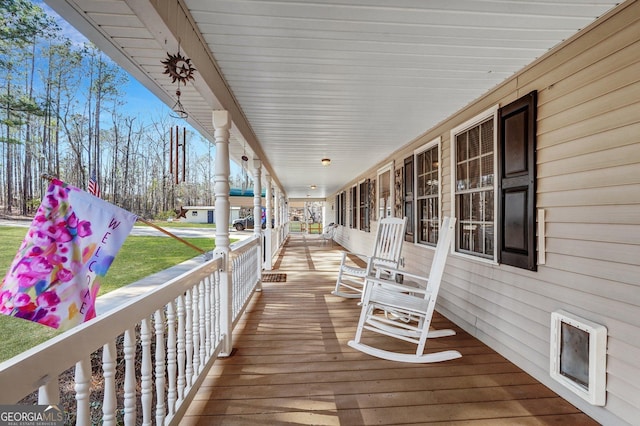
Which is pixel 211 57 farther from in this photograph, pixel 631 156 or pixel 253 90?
pixel 631 156

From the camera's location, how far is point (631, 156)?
154 centimetres

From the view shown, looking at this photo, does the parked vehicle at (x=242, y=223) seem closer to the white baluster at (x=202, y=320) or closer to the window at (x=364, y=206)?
the window at (x=364, y=206)

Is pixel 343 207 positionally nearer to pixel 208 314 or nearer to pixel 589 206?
pixel 208 314

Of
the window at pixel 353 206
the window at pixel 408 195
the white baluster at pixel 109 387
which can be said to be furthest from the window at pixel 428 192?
the window at pixel 353 206

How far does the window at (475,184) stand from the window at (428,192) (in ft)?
1.31

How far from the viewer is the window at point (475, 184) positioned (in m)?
2.68

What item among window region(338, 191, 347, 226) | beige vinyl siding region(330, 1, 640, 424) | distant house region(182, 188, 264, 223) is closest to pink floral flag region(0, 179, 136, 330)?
beige vinyl siding region(330, 1, 640, 424)

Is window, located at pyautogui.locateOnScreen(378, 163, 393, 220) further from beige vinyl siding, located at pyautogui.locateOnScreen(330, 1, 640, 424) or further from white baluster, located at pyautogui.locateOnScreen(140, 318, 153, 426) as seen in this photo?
white baluster, located at pyautogui.locateOnScreen(140, 318, 153, 426)

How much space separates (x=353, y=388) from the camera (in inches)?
77.6

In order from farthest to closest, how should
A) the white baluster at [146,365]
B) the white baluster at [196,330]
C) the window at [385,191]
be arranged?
1. the window at [385,191]
2. the white baluster at [196,330]
3. the white baluster at [146,365]

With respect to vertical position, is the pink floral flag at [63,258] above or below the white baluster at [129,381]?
above

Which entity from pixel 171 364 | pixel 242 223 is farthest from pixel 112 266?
pixel 242 223

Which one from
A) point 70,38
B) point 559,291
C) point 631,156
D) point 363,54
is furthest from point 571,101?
point 70,38

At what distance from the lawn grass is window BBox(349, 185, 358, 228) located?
4190mm
